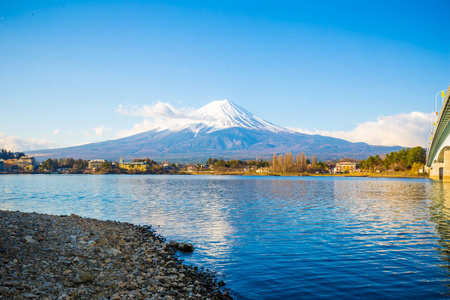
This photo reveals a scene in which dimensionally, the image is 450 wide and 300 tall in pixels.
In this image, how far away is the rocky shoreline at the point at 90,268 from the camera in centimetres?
898

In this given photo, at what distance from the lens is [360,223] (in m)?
23.6

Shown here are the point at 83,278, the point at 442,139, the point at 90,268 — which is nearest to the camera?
the point at 83,278

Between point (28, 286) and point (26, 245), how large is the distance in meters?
4.39

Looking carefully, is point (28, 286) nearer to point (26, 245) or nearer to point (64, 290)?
point (64, 290)

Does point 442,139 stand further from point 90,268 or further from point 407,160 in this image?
point 407,160

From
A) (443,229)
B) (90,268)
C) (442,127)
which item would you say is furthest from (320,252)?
(442,127)

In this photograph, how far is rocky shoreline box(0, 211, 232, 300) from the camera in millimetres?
8977

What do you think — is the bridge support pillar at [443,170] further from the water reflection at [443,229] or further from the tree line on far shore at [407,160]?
the tree line on far shore at [407,160]

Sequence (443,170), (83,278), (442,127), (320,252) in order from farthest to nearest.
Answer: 1. (443,170)
2. (442,127)
3. (320,252)
4. (83,278)

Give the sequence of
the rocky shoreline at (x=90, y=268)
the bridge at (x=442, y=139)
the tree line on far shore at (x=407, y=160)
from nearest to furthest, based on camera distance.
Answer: the rocky shoreline at (x=90, y=268)
the bridge at (x=442, y=139)
the tree line on far shore at (x=407, y=160)

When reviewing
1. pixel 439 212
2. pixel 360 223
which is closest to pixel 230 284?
pixel 360 223

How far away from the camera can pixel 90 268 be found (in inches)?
438

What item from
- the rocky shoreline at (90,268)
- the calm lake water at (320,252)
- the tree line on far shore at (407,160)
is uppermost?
the tree line on far shore at (407,160)

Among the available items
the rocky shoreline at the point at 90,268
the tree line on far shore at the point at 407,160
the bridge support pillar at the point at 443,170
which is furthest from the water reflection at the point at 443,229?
the tree line on far shore at the point at 407,160
